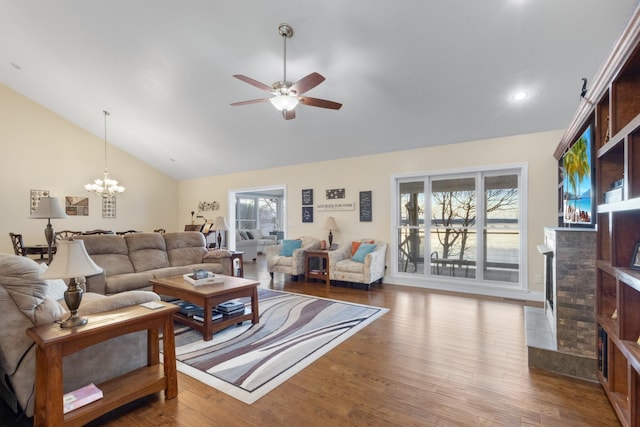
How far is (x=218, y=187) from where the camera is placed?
844 cm

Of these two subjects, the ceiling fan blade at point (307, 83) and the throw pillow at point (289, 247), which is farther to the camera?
the throw pillow at point (289, 247)

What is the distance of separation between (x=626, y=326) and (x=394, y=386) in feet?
4.76

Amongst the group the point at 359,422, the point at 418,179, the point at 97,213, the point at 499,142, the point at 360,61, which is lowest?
the point at 359,422

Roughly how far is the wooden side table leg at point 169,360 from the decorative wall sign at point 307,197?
185 inches

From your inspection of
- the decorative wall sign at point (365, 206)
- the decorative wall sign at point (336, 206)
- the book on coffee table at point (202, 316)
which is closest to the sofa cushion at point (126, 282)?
the book on coffee table at point (202, 316)

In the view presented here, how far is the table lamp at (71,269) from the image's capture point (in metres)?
1.65

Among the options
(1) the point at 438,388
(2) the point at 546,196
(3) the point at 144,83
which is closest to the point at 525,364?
(1) the point at 438,388

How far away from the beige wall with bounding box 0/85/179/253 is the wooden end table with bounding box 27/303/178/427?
6.55 m

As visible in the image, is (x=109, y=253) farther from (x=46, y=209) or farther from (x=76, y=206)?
(x=76, y=206)

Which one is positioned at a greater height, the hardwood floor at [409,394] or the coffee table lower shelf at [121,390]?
the coffee table lower shelf at [121,390]

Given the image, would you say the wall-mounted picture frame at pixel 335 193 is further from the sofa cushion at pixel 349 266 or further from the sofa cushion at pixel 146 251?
the sofa cushion at pixel 146 251

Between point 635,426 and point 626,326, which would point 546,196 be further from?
point 635,426

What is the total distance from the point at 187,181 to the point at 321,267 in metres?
5.59

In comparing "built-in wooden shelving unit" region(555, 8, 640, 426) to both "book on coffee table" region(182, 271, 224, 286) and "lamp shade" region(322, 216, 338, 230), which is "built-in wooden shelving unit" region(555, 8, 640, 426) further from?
"lamp shade" region(322, 216, 338, 230)
